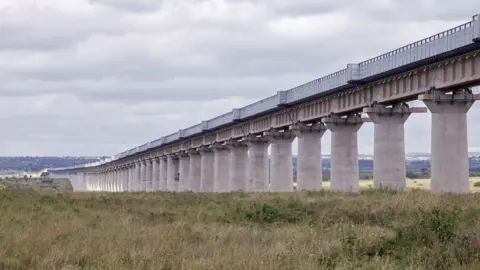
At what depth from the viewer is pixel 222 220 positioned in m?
24.5

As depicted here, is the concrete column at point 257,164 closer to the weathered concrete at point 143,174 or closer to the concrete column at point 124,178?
the weathered concrete at point 143,174

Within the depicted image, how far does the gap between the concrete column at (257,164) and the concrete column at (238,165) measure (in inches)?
91.1

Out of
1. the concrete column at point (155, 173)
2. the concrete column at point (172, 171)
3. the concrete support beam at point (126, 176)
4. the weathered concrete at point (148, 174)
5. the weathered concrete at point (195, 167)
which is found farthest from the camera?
the concrete support beam at point (126, 176)

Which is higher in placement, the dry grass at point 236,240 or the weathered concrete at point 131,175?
the weathered concrete at point 131,175

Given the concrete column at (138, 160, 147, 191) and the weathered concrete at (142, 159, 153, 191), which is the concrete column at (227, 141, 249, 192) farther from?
the concrete column at (138, 160, 147, 191)

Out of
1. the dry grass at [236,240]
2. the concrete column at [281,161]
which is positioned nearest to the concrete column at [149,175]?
the concrete column at [281,161]

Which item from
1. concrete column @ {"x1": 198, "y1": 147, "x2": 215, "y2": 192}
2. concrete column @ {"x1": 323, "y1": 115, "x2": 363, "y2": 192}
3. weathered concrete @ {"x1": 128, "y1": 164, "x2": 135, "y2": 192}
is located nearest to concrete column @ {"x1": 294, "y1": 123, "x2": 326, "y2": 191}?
concrete column @ {"x1": 323, "y1": 115, "x2": 363, "y2": 192}

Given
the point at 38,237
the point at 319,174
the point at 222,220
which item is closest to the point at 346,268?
the point at 38,237

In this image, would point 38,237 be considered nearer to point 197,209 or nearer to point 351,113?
point 197,209

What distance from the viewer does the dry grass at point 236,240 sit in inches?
544

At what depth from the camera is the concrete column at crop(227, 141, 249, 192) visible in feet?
293

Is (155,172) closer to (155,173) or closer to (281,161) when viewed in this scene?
(155,173)

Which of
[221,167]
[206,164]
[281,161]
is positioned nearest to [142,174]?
[206,164]

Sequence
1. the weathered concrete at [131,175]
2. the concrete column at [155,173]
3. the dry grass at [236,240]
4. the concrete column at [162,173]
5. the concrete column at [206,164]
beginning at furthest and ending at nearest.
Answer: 1. the weathered concrete at [131,175]
2. the concrete column at [155,173]
3. the concrete column at [162,173]
4. the concrete column at [206,164]
5. the dry grass at [236,240]
